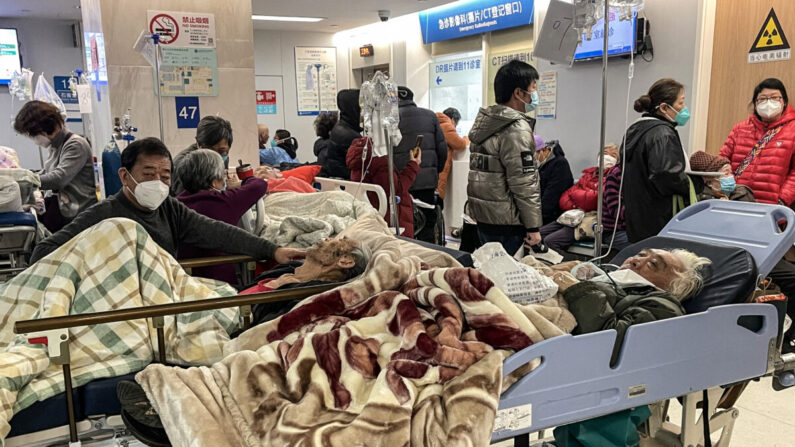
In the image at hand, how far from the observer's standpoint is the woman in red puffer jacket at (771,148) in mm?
3648

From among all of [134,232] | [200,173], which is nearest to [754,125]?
[200,173]

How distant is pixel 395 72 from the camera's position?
822 centimetres

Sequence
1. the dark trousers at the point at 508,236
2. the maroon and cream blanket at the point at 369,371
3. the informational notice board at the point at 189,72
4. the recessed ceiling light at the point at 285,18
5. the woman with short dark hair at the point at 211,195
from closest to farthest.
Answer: the maroon and cream blanket at the point at 369,371
the woman with short dark hair at the point at 211,195
the dark trousers at the point at 508,236
the informational notice board at the point at 189,72
the recessed ceiling light at the point at 285,18

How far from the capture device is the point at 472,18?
264 inches

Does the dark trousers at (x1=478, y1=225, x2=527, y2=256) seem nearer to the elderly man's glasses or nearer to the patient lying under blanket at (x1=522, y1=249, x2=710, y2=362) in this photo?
the patient lying under blanket at (x1=522, y1=249, x2=710, y2=362)

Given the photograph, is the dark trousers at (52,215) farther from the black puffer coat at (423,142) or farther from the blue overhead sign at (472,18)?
the blue overhead sign at (472,18)

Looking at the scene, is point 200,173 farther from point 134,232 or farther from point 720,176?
point 720,176

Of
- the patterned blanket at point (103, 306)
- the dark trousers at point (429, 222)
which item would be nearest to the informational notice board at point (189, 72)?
the dark trousers at point (429, 222)

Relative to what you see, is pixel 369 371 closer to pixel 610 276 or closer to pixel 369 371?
pixel 369 371

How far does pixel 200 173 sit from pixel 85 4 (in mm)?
3096

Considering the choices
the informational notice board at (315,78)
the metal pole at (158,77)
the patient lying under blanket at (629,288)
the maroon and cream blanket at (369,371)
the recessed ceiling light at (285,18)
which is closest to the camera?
the maroon and cream blanket at (369,371)

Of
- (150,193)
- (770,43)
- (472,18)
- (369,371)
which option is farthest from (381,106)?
(472,18)

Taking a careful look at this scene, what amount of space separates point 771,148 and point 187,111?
147 inches

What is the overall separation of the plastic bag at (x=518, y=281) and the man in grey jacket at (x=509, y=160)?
1474mm
